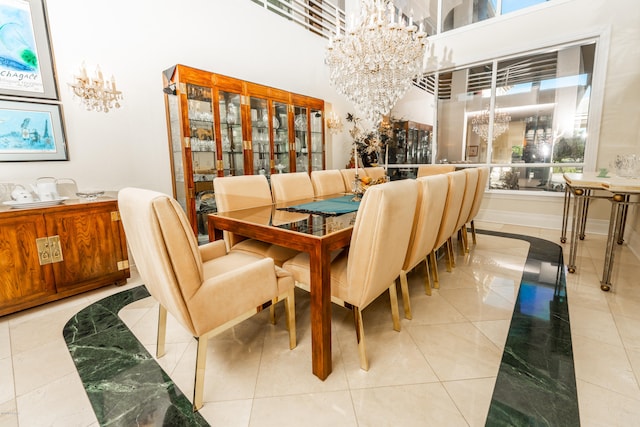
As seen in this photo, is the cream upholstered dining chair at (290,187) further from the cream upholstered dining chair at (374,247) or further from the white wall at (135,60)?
the white wall at (135,60)

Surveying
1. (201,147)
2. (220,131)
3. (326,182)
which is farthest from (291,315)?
(220,131)

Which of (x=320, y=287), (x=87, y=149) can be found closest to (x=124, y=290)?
(x=87, y=149)

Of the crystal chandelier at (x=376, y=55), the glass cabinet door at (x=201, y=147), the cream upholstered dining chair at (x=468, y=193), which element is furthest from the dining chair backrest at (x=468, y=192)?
the glass cabinet door at (x=201, y=147)

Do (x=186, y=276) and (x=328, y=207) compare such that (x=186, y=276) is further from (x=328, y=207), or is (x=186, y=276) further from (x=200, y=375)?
(x=328, y=207)

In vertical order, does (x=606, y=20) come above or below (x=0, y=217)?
above

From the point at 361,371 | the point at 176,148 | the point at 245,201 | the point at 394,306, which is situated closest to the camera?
the point at 361,371

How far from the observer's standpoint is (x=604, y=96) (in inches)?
146

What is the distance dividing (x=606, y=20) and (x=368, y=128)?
3.63 metres

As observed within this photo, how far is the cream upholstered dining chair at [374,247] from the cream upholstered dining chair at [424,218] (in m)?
0.23

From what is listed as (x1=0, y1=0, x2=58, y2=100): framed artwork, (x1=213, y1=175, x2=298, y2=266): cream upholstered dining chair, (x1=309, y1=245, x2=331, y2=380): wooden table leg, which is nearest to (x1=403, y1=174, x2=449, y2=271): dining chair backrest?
(x1=309, y1=245, x2=331, y2=380): wooden table leg

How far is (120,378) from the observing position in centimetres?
147

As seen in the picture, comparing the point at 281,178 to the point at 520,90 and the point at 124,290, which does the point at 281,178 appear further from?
the point at 520,90

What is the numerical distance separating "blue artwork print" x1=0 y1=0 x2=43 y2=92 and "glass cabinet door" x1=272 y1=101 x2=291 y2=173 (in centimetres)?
238

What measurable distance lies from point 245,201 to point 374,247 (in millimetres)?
1425
